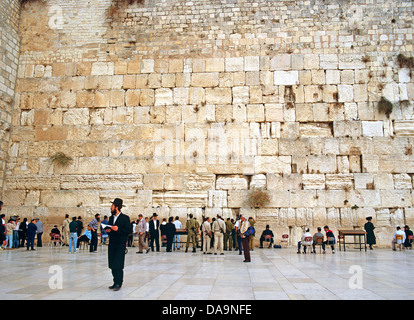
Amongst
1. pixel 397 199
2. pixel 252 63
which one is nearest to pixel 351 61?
pixel 252 63

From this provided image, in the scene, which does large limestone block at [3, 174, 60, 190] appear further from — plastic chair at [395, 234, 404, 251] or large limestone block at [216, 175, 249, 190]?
plastic chair at [395, 234, 404, 251]

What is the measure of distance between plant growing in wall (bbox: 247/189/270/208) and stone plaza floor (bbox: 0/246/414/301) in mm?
4364

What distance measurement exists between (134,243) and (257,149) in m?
5.41

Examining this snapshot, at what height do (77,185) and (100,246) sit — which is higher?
(77,185)

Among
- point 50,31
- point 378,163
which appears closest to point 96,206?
point 50,31

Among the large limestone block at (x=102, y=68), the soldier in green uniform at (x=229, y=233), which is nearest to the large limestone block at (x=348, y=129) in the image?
the soldier in green uniform at (x=229, y=233)

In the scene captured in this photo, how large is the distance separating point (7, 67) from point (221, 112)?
26.9 ft

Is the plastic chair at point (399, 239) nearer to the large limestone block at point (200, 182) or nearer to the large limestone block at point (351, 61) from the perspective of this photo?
the large limestone block at point (200, 182)

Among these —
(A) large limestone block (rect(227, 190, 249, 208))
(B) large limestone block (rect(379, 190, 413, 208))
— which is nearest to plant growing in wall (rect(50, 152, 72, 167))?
(A) large limestone block (rect(227, 190, 249, 208))

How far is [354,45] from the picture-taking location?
44.4 ft

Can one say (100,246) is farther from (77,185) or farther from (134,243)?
(77,185)

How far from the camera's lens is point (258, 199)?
12562 millimetres

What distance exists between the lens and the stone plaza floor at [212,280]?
459 centimetres

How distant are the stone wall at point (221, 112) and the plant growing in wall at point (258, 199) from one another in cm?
13
